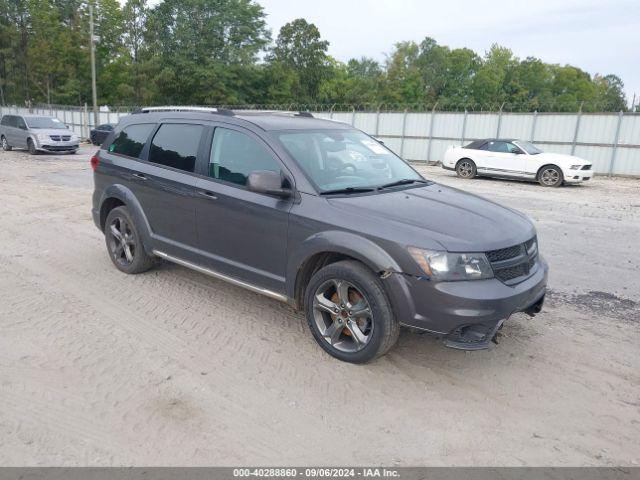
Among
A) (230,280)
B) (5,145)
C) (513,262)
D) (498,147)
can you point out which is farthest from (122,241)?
(5,145)

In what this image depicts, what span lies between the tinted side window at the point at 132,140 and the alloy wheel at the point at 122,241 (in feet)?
2.51

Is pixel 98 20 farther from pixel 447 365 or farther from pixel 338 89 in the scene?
pixel 447 365

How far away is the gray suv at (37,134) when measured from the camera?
21.0 m

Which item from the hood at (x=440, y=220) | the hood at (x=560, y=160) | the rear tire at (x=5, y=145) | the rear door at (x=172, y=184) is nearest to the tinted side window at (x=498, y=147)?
the hood at (x=560, y=160)

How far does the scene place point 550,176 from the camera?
51.7ft

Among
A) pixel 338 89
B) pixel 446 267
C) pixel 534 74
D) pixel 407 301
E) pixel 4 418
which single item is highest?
A: pixel 534 74

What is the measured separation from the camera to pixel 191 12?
54031 mm

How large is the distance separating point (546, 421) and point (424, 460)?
3.02ft

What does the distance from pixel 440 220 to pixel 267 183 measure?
1339 mm

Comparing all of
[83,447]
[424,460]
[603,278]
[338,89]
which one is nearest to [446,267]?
[424,460]

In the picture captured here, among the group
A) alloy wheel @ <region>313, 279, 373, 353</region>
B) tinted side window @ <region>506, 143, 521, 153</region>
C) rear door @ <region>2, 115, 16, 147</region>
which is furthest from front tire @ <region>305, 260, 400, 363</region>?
rear door @ <region>2, 115, 16, 147</region>

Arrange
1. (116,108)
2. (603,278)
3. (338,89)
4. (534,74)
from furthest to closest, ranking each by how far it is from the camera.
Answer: (534,74) < (338,89) < (116,108) < (603,278)

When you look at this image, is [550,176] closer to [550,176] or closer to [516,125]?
[550,176]

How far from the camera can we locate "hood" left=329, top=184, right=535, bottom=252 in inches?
136
